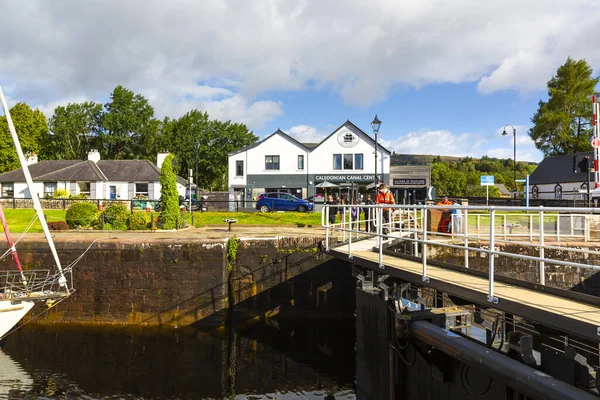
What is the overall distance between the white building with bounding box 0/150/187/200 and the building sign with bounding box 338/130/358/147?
17.9 metres

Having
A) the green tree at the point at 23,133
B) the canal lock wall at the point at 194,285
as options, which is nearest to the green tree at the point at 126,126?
the green tree at the point at 23,133

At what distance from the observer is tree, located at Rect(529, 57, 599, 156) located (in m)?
51.1

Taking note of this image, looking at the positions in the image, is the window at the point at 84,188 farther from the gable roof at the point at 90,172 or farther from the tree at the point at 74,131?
the tree at the point at 74,131

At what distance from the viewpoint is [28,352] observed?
42.4 feet

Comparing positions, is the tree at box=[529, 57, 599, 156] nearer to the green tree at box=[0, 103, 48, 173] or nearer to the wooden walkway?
the wooden walkway

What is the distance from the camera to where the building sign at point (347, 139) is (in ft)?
148

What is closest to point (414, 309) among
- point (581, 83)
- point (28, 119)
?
point (581, 83)

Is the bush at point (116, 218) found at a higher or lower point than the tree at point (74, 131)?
lower

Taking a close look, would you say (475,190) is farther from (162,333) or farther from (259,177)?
(162,333)

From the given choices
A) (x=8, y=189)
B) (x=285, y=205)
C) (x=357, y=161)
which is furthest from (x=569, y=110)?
(x=8, y=189)

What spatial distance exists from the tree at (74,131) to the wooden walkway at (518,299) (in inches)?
2798

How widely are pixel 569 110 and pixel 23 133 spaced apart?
2748 inches

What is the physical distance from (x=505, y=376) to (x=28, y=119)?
74496 millimetres

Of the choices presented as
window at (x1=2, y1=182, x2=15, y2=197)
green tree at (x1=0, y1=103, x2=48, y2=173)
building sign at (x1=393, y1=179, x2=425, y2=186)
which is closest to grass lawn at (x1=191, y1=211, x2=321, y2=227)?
building sign at (x1=393, y1=179, x2=425, y2=186)
